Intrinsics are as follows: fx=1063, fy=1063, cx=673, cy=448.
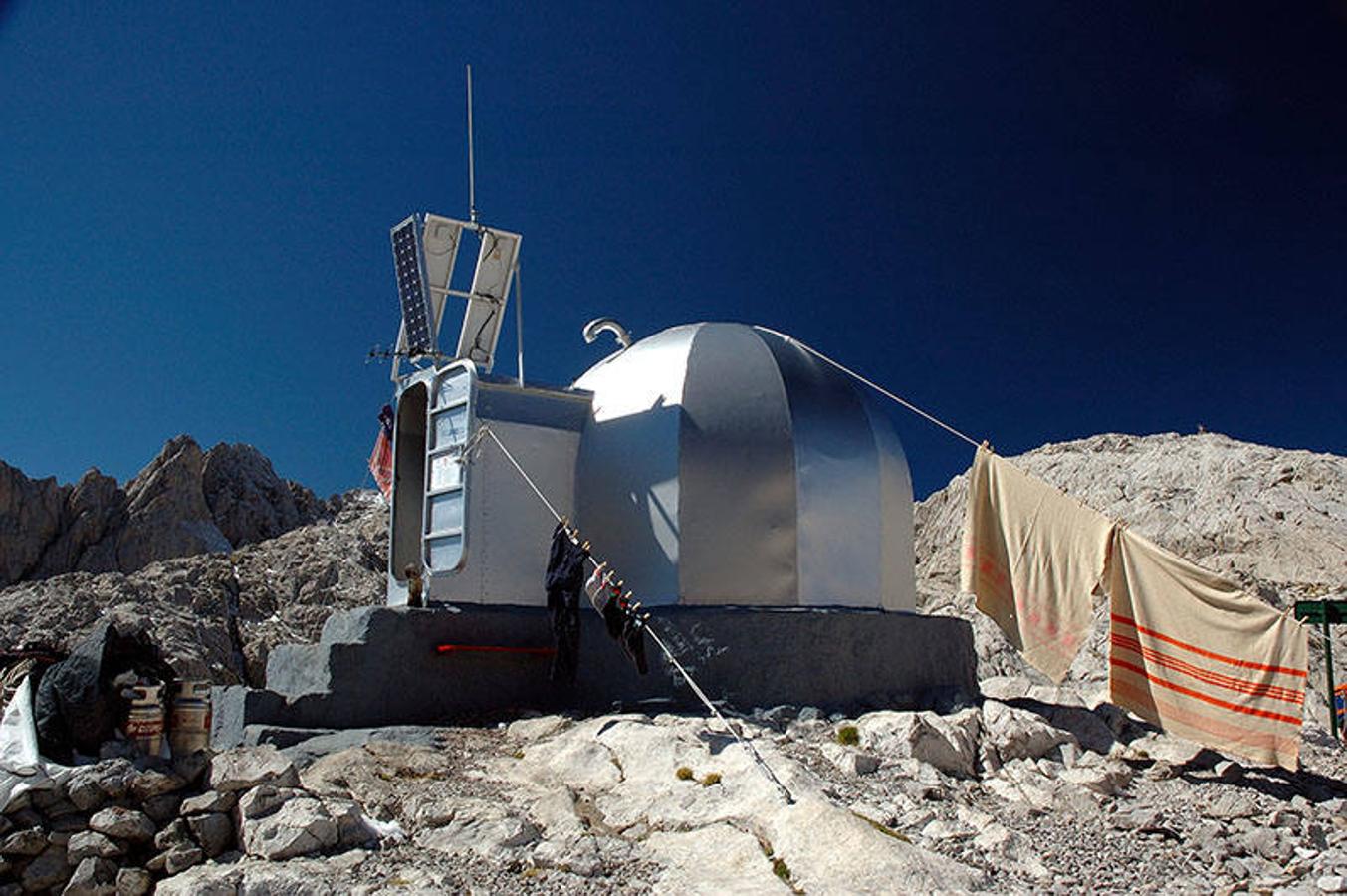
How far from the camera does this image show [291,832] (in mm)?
6840

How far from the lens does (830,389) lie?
12391 mm

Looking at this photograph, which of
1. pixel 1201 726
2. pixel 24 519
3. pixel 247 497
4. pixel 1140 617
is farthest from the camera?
pixel 247 497

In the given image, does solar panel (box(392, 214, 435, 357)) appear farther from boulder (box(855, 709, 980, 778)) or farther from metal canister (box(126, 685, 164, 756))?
boulder (box(855, 709, 980, 778))

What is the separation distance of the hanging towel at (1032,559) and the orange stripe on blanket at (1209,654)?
0.34m

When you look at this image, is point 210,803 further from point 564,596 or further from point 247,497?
point 247,497

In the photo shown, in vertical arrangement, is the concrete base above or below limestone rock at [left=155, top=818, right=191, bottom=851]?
above

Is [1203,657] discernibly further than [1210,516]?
No

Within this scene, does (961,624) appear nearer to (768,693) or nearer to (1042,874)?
(768,693)

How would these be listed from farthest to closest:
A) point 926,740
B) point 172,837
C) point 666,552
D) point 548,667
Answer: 1. point 548,667
2. point 666,552
3. point 926,740
4. point 172,837

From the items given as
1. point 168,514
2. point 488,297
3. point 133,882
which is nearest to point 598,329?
point 488,297

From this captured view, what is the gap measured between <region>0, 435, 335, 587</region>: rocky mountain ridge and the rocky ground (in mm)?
44438

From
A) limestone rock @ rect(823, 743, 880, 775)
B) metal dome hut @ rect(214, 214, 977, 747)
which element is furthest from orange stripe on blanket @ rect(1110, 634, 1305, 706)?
limestone rock @ rect(823, 743, 880, 775)

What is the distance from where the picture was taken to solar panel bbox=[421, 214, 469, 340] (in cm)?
1341

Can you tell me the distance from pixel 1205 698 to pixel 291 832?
760 cm
